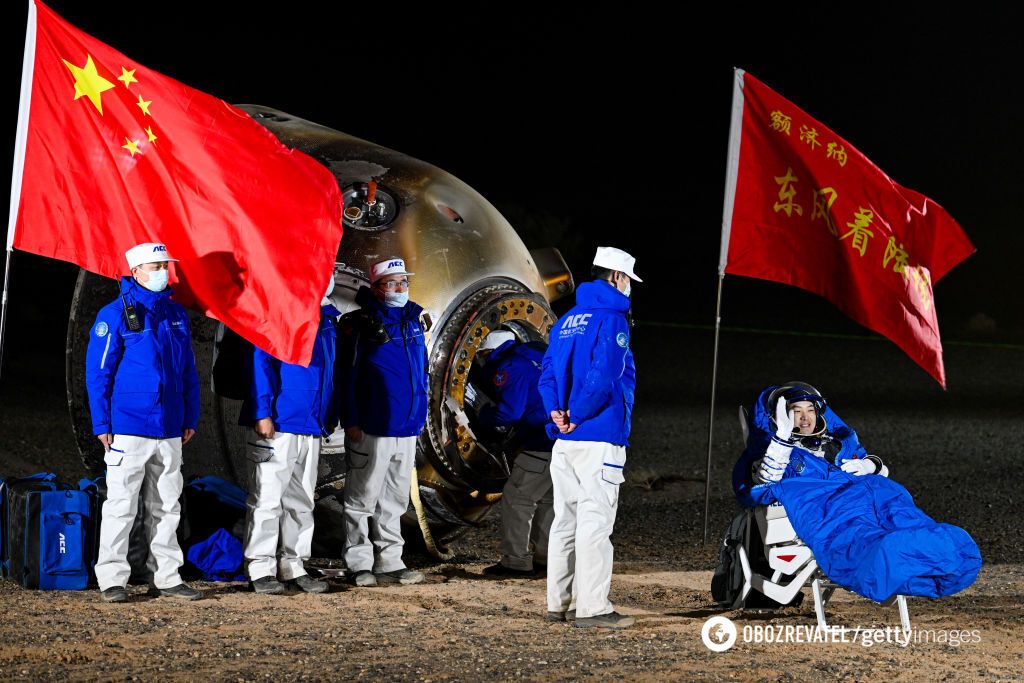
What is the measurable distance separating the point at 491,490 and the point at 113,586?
2464 mm

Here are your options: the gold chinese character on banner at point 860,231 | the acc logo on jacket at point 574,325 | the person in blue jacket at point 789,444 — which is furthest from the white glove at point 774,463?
the gold chinese character on banner at point 860,231

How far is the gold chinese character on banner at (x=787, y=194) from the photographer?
8.95 metres

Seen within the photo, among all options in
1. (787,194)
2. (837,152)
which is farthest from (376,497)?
(837,152)

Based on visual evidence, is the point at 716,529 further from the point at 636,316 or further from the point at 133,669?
the point at 636,316

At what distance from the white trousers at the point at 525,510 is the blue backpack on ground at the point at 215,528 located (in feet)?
5.15

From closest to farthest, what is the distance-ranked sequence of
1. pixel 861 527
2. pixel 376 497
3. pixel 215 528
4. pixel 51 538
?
1. pixel 861 527
2. pixel 51 538
3. pixel 376 497
4. pixel 215 528

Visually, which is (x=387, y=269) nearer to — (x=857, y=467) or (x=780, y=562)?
(x=780, y=562)

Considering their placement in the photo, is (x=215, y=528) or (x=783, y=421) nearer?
(x=783, y=421)

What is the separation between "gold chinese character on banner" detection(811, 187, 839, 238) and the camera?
8.94m

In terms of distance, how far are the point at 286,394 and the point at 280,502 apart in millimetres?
585

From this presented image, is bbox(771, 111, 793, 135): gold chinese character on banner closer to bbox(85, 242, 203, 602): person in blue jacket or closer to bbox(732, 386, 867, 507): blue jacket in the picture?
bbox(732, 386, 867, 507): blue jacket

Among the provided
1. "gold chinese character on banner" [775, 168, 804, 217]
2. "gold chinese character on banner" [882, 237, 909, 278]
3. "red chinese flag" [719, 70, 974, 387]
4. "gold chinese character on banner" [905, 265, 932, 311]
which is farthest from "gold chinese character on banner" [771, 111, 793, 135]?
"gold chinese character on banner" [905, 265, 932, 311]

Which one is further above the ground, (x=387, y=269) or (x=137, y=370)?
(x=387, y=269)

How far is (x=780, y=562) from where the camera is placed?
6.96 metres
